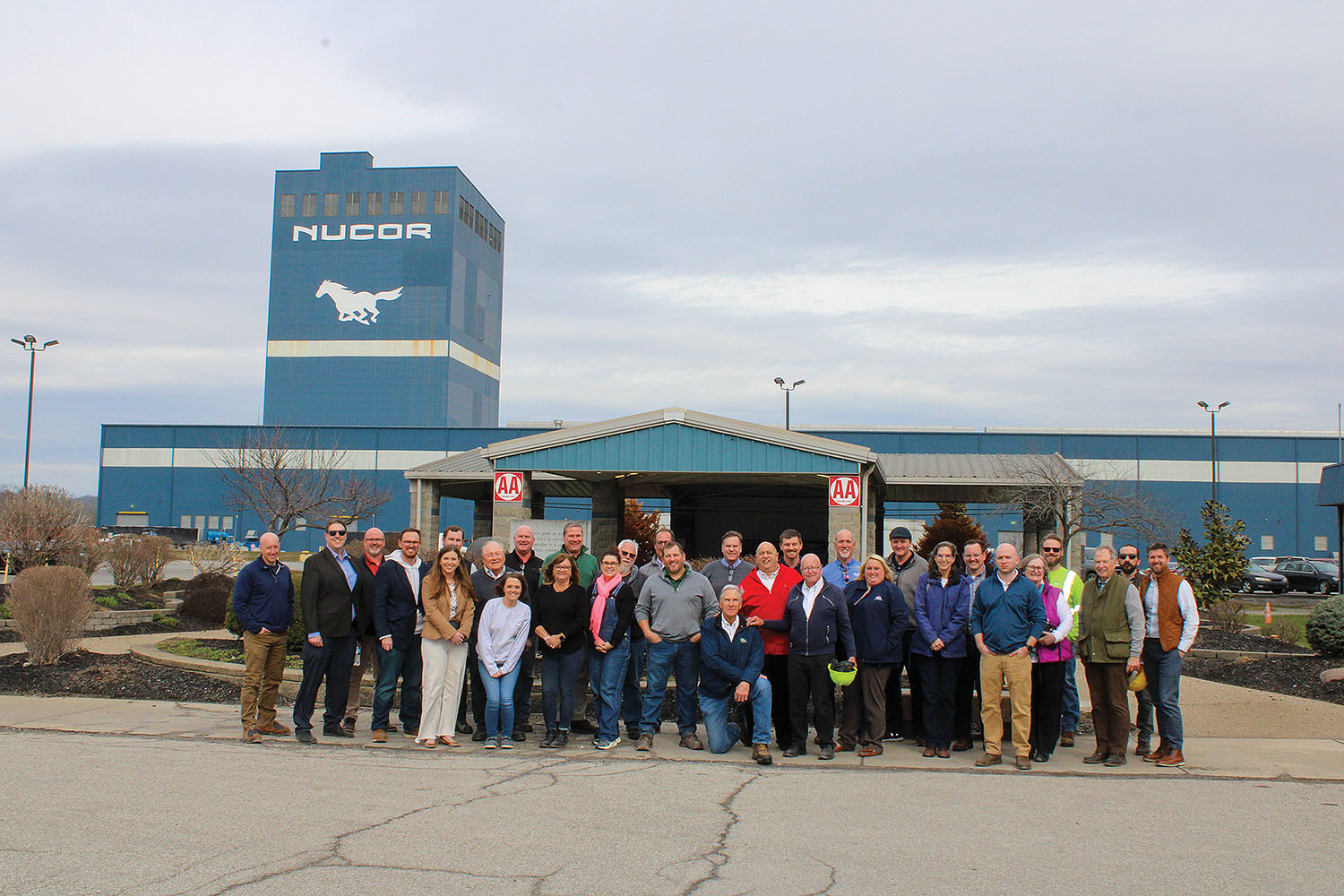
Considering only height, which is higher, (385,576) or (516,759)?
(385,576)

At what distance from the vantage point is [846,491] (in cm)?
2042

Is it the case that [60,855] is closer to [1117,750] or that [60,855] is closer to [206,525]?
[1117,750]

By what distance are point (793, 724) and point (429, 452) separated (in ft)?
175

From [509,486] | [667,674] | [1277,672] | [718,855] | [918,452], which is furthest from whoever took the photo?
[918,452]

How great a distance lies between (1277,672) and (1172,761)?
6.55m

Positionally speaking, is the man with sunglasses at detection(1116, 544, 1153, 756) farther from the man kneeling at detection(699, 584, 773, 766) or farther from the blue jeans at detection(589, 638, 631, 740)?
the blue jeans at detection(589, 638, 631, 740)

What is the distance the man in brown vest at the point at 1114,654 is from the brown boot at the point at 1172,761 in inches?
13.4

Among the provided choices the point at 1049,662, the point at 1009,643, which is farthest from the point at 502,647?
the point at 1049,662

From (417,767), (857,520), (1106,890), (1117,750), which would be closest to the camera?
(1106,890)

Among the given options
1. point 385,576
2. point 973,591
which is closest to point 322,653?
point 385,576

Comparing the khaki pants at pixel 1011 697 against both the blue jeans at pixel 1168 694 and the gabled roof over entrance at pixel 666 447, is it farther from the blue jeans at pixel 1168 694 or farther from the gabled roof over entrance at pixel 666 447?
the gabled roof over entrance at pixel 666 447

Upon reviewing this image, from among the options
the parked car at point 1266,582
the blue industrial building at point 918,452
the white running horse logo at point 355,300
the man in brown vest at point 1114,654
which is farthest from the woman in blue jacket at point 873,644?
the white running horse logo at point 355,300

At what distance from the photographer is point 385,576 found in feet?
30.7

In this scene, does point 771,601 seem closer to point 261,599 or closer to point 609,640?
point 609,640
